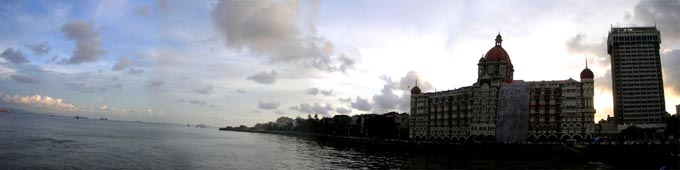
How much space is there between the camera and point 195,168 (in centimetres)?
6350

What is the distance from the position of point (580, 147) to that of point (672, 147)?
64.3ft

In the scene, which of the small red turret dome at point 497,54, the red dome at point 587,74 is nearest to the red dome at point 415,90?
the small red turret dome at point 497,54

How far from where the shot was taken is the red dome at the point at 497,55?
513 feet

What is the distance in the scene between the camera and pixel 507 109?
5630 inches

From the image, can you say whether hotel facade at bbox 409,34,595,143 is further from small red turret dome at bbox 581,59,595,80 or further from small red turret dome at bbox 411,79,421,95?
small red turret dome at bbox 411,79,421,95

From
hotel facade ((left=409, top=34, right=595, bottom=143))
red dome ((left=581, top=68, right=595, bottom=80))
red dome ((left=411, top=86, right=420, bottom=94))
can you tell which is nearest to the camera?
hotel facade ((left=409, top=34, right=595, bottom=143))

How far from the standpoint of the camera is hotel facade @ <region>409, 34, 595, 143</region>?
436 feet

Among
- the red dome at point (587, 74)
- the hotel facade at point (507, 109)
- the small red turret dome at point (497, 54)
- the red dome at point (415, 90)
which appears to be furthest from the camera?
the red dome at point (415, 90)

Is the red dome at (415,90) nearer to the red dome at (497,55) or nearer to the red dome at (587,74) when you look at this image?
the red dome at (497,55)

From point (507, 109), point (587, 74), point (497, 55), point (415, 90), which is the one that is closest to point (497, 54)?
point (497, 55)

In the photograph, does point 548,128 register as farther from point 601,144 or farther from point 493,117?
point 601,144

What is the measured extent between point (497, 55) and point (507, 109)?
22.3 m

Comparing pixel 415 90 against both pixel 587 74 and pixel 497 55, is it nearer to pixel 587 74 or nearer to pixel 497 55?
pixel 497 55

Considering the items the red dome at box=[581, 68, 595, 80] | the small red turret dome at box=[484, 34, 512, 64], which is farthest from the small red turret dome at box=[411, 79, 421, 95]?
the red dome at box=[581, 68, 595, 80]
